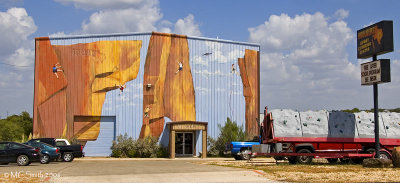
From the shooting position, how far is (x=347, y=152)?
83.9ft

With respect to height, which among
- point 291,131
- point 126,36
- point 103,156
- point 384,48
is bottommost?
point 103,156

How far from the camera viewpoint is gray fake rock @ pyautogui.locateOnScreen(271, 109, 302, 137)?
25.1m

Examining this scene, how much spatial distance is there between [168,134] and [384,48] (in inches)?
810

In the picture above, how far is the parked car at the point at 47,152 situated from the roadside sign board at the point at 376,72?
17965mm

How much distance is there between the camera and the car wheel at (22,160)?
80.4 feet

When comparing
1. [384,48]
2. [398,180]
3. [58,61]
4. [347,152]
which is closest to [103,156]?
[58,61]

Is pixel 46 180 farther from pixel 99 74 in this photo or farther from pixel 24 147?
pixel 99 74

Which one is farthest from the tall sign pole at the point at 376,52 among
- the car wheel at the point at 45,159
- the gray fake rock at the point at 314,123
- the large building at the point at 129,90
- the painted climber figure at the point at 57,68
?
the painted climber figure at the point at 57,68

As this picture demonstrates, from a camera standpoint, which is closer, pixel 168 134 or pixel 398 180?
pixel 398 180

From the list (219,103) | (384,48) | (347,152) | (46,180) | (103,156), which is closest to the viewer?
(46,180)

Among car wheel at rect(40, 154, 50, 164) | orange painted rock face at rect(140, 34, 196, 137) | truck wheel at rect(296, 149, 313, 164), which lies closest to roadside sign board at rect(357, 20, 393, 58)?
truck wheel at rect(296, 149, 313, 164)

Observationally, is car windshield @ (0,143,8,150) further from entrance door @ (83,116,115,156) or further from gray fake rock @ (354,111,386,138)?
A: gray fake rock @ (354,111,386,138)

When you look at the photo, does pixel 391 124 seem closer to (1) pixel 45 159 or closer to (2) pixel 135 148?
(2) pixel 135 148

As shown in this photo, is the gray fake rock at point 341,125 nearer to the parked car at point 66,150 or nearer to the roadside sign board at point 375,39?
the roadside sign board at point 375,39
